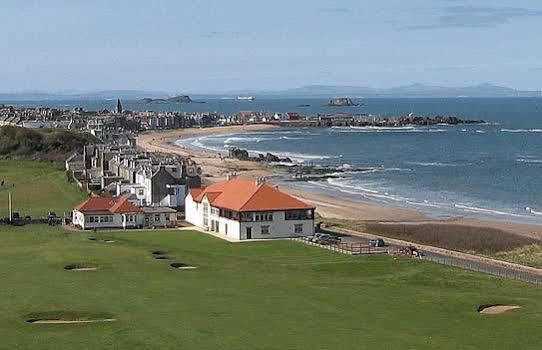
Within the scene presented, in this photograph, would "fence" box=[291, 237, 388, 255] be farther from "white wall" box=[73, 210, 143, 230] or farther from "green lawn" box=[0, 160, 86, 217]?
"green lawn" box=[0, 160, 86, 217]

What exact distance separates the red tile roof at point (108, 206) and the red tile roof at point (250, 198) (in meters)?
4.86

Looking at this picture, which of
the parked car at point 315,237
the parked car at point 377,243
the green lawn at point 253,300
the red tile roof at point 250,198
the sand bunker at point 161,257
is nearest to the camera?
the green lawn at point 253,300

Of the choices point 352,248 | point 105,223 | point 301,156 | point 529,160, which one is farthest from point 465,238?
point 301,156

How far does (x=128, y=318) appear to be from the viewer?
106 feet

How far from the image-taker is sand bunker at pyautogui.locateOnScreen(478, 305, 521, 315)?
35.5 metres

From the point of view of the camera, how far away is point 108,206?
63.8 m

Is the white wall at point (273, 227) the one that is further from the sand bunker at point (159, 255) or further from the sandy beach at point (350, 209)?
the sandy beach at point (350, 209)

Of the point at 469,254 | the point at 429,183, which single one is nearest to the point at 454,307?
the point at 469,254

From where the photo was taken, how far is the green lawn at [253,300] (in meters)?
29.7

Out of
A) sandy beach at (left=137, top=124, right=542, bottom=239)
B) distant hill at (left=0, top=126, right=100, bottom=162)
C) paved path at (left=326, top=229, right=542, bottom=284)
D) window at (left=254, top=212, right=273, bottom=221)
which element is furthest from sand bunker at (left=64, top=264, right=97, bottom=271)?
distant hill at (left=0, top=126, right=100, bottom=162)

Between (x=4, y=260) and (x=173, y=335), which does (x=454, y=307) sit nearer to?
(x=173, y=335)

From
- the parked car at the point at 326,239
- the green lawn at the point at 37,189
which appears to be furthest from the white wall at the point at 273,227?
the green lawn at the point at 37,189

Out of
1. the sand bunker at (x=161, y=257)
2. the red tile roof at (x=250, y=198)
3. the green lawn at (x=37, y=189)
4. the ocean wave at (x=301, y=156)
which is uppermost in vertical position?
the red tile roof at (x=250, y=198)

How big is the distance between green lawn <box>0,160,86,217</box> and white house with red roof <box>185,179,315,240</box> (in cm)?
1598
